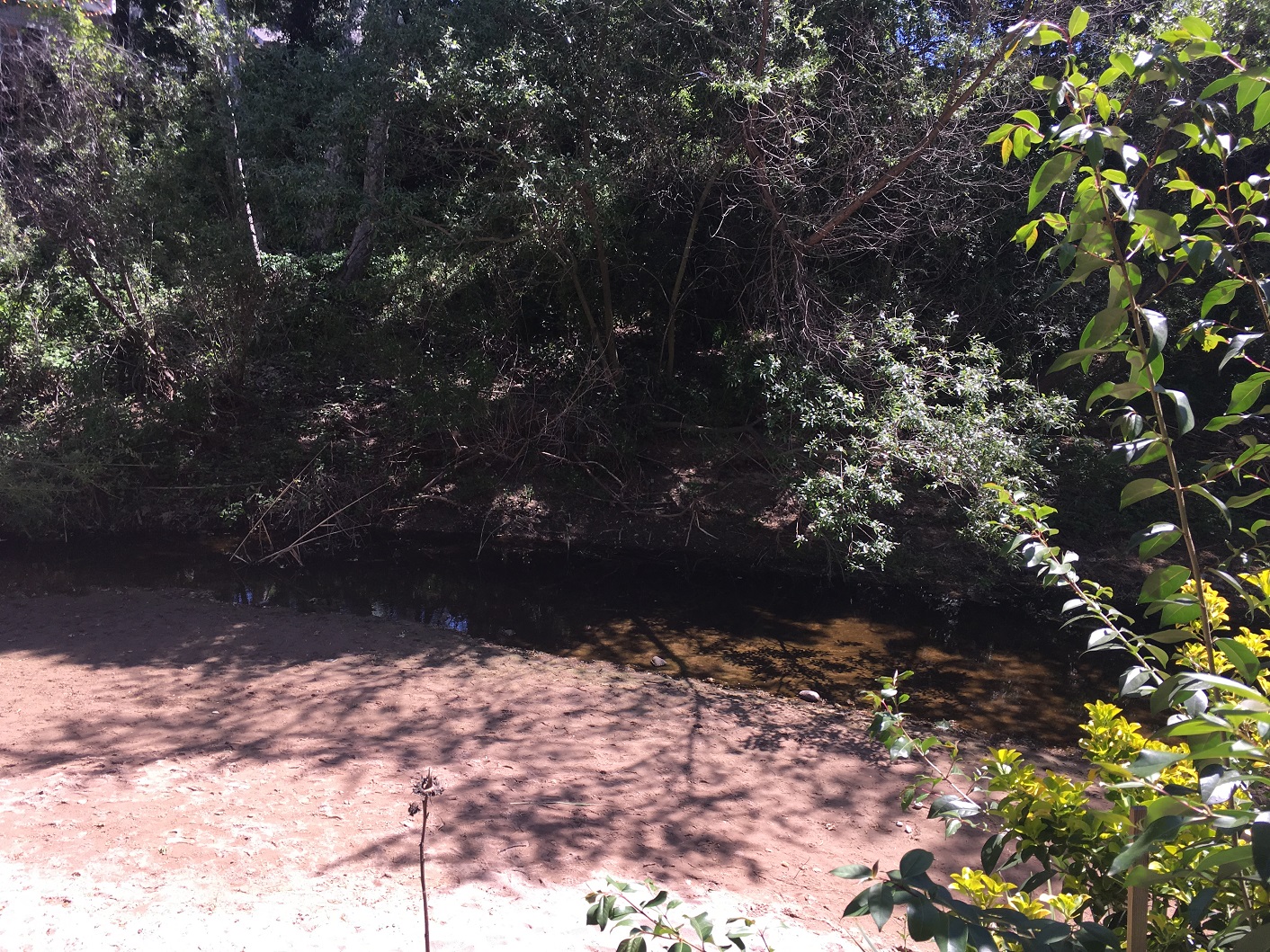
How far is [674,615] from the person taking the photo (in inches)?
357

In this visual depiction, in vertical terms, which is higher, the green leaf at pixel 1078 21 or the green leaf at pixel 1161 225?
the green leaf at pixel 1078 21

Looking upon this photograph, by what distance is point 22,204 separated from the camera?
10812 mm

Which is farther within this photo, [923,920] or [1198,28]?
[1198,28]

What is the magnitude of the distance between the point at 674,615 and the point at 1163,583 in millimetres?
7685

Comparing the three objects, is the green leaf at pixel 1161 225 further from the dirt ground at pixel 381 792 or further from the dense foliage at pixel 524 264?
the dense foliage at pixel 524 264

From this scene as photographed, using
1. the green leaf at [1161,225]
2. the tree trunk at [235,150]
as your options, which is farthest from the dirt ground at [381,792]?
the tree trunk at [235,150]

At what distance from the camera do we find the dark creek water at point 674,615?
7477 mm

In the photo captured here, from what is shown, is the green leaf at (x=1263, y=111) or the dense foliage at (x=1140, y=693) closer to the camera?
the dense foliage at (x=1140, y=693)

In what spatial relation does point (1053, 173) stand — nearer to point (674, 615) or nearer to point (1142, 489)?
point (1142, 489)

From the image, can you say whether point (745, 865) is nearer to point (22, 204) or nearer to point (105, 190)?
point (105, 190)

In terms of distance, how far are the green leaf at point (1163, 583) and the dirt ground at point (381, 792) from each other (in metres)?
1.68

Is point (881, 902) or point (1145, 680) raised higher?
point (1145, 680)

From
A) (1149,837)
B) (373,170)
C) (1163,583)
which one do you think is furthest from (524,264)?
(1149,837)

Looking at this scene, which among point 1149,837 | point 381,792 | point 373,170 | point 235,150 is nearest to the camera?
point 1149,837
